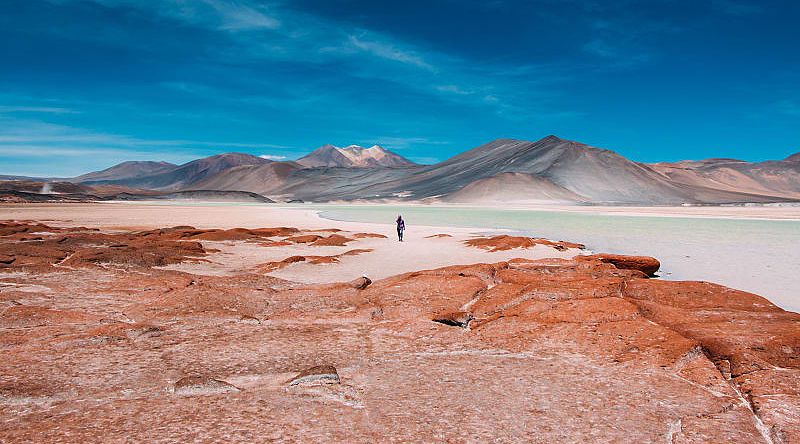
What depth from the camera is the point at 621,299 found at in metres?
8.04

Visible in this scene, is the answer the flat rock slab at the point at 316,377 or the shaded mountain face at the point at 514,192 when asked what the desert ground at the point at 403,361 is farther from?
the shaded mountain face at the point at 514,192

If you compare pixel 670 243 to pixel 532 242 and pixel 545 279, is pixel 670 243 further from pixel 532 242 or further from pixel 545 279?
pixel 545 279

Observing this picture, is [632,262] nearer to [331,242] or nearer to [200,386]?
[200,386]

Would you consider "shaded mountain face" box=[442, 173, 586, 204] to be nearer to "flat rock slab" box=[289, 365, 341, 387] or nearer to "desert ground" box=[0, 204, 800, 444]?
"desert ground" box=[0, 204, 800, 444]

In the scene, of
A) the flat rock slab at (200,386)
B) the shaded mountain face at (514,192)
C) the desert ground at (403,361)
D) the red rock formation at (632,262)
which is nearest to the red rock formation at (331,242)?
the red rock formation at (632,262)

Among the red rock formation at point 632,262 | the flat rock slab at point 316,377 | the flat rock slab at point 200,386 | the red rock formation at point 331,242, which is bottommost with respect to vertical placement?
the red rock formation at point 331,242

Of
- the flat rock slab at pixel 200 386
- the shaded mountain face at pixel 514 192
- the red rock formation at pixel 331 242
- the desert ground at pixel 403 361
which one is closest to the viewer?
the desert ground at pixel 403 361

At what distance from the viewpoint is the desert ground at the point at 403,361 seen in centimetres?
431

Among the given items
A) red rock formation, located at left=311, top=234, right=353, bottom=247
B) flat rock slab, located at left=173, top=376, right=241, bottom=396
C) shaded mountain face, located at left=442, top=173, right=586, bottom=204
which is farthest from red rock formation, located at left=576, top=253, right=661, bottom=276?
shaded mountain face, located at left=442, top=173, right=586, bottom=204

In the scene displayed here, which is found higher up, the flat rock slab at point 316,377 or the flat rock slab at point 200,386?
the flat rock slab at point 316,377

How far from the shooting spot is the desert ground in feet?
14.2

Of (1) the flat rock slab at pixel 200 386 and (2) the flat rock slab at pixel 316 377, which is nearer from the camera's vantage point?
(1) the flat rock slab at pixel 200 386

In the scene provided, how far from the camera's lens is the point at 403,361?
604 cm

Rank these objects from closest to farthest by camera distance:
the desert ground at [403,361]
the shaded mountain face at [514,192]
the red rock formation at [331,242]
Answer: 1. the desert ground at [403,361]
2. the red rock formation at [331,242]
3. the shaded mountain face at [514,192]
